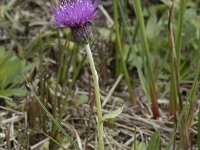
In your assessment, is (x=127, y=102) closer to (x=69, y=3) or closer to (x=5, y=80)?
(x=5, y=80)

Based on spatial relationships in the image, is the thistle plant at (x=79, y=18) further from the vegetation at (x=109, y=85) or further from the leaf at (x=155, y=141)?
the vegetation at (x=109, y=85)

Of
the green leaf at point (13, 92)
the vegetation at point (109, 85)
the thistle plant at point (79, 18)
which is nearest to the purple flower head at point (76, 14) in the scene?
the thistle plant at point (79, 18)

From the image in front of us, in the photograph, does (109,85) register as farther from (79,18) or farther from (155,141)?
(79,18)

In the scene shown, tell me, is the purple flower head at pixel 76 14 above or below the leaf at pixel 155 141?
above

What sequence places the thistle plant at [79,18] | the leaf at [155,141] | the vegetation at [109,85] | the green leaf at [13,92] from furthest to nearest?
the green leaf at [13,92] < the vegetation at [109,85] < the leaf at [155,141] < the thistle plant at [79,18]

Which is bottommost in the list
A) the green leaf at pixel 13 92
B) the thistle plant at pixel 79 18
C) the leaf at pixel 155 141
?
the leaf at pixel 155 141

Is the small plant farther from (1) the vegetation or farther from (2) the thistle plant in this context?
(2) the thistle plant

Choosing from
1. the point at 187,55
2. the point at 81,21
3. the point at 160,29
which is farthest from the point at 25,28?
the point at 81,21
